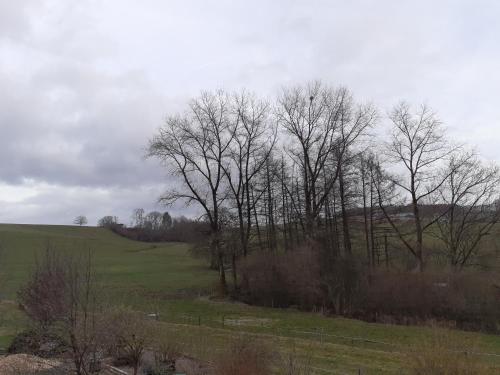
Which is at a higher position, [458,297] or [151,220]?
[151,220]

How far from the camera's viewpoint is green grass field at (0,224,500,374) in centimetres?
1761

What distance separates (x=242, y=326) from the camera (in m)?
27.5

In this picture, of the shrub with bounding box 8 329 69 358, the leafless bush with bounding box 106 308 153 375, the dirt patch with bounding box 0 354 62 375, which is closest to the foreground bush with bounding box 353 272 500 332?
the shrub with bounding box 8 329 69 358

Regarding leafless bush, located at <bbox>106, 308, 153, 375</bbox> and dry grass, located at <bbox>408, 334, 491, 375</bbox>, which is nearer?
dry grass, located at <bbox>408, 334, 491, 375</bbox>

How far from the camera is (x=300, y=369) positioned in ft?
41.3

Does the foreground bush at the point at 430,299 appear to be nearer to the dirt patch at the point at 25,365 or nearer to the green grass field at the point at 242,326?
the green grass field at the point at 242,326

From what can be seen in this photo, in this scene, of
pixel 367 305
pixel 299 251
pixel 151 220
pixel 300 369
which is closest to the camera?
pixel 300 369

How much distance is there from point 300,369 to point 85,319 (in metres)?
5.57

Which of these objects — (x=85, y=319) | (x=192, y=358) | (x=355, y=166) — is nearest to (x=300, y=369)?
(x=192, y=358)

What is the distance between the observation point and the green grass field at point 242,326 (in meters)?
17.6

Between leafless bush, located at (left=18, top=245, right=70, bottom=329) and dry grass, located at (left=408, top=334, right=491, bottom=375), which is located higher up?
leafless bush, located at (left=18, top=245, right=70, bottom=329)

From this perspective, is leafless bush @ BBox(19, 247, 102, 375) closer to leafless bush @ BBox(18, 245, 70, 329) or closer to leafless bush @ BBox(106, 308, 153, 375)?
leafless bush @ BBox(18, 245, 70, 329)

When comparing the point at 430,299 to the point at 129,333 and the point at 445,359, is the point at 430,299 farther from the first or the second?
the point at 129,333

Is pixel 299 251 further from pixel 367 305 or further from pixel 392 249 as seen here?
pixel 392 249
